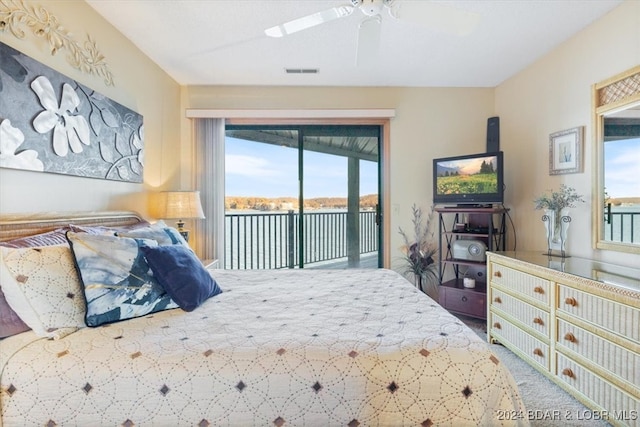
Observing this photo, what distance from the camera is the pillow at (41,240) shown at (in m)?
1.36

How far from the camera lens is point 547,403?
5.83 feet

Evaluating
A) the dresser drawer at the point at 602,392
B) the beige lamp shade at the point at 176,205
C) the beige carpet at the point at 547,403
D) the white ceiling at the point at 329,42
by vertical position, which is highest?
the white ceiling at the point at 329,42

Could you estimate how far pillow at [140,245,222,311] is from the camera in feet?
4.89

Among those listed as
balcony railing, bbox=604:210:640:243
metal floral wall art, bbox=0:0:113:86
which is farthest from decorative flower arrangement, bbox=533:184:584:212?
metal floral wall art, bbox=0:0:113:86

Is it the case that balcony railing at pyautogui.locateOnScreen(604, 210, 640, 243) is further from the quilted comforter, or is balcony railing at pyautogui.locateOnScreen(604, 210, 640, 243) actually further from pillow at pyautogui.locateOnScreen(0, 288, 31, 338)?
pillow at pyautogui.locateOnScreen(0, 288, 31, 338)

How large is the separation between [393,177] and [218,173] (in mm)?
2122

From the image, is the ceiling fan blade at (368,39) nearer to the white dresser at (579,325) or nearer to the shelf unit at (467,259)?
the shelf unit at (467,259)

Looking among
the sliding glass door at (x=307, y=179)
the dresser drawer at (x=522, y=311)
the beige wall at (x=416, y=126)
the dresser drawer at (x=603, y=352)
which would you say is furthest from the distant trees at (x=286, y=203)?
the dresser drawer at (x=603, y=352)

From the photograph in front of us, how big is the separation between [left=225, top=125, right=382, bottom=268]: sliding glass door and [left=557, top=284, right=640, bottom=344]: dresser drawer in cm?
210

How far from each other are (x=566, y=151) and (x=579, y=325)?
1563 millimetres

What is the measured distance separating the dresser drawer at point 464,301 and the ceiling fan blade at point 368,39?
2.38m

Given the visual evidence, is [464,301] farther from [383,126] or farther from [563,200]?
[383,126]

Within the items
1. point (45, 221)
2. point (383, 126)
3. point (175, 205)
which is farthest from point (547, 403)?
point (175, 205)

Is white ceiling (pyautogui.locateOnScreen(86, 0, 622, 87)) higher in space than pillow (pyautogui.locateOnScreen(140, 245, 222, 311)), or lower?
higher
